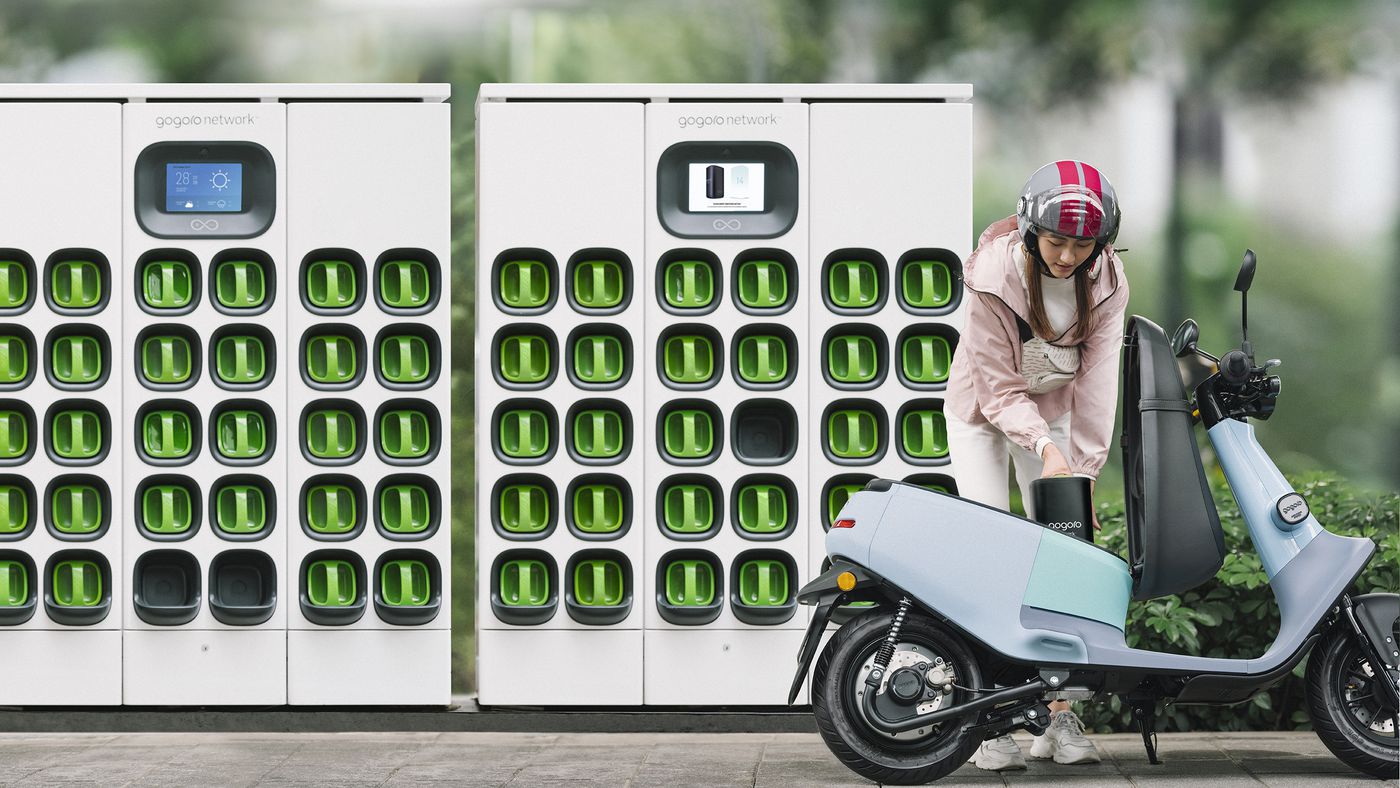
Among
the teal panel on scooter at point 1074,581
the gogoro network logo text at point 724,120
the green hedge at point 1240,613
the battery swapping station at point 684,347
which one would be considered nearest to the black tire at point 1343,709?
the teal panel on scooter at point 1074,581

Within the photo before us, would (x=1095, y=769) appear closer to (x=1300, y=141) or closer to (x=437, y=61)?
(x=1300, y=141)

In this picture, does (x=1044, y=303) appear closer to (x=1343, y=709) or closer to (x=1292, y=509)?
(x=1292, y=509)

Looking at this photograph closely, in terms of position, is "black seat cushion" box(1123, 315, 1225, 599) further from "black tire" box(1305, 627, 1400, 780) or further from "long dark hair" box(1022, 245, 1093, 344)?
"black tire" box(1305, 627, 1400, 780)

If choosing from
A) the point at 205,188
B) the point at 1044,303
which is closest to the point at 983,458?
the point at 1044,303

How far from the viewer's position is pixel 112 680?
5.61 m

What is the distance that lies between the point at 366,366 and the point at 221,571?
957 millimetres

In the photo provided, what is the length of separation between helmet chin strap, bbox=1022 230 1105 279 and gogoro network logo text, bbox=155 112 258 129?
286 centimetres

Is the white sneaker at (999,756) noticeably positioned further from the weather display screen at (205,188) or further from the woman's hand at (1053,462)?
the weather display screen at (205,188)

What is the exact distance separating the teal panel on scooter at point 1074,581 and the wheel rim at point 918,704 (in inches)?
12.3

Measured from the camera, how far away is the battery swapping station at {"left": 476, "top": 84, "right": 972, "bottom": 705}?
5.56 m

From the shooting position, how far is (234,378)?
5.61 meters

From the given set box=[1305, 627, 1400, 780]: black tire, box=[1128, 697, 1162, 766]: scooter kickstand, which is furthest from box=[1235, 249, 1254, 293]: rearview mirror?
box=[1128, 697, 1162, 766]: scooter kickstand

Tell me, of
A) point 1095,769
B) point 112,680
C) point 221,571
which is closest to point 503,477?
point 221,571

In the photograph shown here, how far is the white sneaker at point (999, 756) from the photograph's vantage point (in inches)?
187
